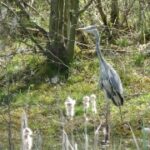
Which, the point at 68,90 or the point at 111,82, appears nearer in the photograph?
the point at 111,82

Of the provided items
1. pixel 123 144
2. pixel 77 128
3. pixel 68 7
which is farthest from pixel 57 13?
pixel 123 144

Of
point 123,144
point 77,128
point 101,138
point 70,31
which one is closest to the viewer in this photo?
point 123,144

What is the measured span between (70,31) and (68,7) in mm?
397

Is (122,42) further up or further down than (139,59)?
further up

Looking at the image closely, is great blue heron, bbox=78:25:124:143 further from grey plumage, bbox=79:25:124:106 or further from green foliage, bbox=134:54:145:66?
green foliage, bbox=134:54:145:66

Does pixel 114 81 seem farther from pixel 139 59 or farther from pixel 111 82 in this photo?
pixel 139 59

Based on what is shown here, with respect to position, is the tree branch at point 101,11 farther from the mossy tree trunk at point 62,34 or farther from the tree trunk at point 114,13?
the mossy tree trunk at point 62,34

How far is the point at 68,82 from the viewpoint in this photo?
1026 centimetres

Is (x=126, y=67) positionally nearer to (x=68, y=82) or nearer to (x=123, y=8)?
(x=68, y=82)

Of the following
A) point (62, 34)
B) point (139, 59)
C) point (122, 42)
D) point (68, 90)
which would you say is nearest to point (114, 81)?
point (68, 90)

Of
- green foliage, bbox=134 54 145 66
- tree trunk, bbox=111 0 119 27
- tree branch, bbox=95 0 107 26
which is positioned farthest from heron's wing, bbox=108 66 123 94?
tree trunk, bbox=111 0 119 27

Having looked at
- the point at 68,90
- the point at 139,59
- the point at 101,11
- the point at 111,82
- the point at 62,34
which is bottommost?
the point at 111,82

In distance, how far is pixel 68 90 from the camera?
9.97m

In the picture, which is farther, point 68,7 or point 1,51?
point 1,51
